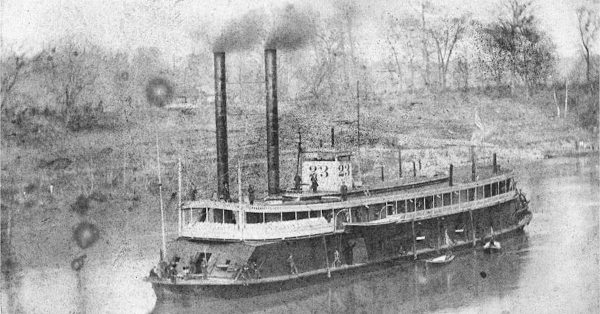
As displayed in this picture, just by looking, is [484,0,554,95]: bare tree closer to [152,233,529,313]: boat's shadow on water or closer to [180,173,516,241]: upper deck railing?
[152,233,529,313]: boat's shadow on water

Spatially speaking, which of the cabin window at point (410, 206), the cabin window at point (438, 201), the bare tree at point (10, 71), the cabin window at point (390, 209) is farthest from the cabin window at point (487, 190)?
the bare tree at point (10, 71)

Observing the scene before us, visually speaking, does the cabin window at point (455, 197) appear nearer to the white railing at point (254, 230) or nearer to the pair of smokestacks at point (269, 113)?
the pair of smokestacks at point (269, 113)

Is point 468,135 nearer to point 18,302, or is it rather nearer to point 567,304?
point 567,304

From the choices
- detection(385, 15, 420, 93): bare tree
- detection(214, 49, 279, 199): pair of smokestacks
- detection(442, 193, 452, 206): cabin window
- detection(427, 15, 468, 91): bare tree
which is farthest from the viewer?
detection(385, 15, 420, 93): bare tree

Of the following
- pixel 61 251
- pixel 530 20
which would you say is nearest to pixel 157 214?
pixel 61 251

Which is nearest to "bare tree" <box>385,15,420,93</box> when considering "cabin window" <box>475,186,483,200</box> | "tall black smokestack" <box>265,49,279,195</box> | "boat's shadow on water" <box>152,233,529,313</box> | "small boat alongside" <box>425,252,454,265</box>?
"cabin window" <box>475,186,483,200</box>

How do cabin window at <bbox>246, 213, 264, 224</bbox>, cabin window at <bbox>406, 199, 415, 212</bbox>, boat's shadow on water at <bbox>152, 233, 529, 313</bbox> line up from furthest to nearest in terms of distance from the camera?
cabin window at <bbox>406, 199, 415, 212</bbox>, cabin window at <bbox>246, 213, 264, 224</bbox>, boat's shadow on water at <bbox>152, 233, 529, 313</bbox>

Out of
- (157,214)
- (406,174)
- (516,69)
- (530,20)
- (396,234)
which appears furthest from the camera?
(516,69)

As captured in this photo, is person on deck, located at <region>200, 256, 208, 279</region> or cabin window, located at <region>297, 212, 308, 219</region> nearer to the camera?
person on deck, located at <region>200, 256, 208, 279</region>
